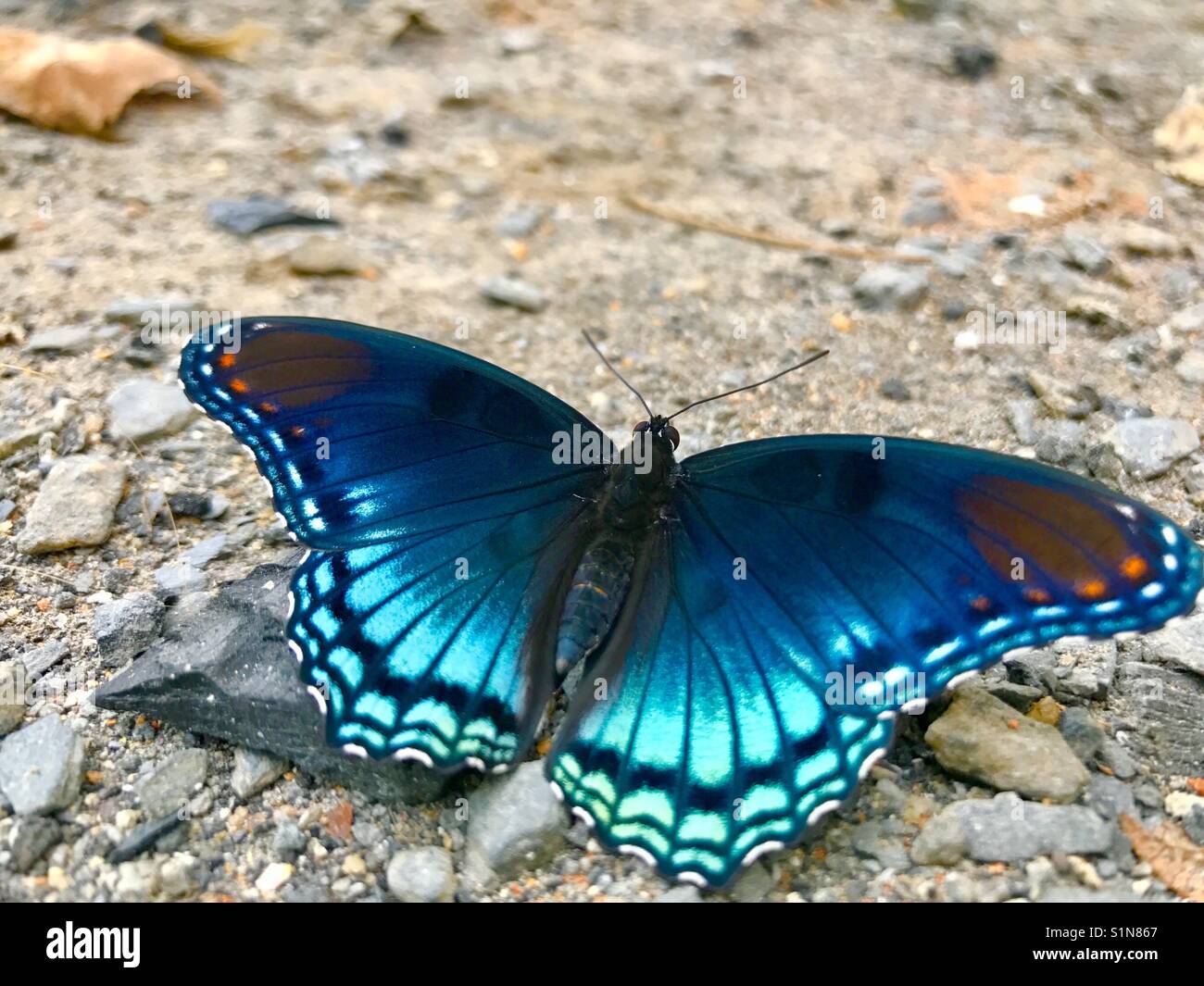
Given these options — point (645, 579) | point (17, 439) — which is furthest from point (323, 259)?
point (645, 579)

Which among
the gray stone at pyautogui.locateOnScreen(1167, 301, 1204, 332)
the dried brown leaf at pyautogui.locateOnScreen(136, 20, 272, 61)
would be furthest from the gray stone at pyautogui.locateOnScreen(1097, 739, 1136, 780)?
the dried brown leaf at pyautogui.locateOnScreen(136, 20, 272, 61)

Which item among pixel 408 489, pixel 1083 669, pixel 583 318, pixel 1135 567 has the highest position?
pixel 1135 567

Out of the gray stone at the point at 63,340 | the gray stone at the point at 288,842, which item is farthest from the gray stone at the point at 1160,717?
the gray stone at the point at 63,340

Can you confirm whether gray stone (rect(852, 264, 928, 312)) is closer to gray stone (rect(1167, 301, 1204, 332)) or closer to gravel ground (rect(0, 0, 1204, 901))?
gravel ground (rect(0, 0, 1204, 901))

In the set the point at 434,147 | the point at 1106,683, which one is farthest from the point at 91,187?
the point at 1106,683

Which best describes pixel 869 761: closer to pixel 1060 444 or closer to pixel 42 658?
pixel 1060 444

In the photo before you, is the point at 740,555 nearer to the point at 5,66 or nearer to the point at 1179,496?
the point at 1179,496

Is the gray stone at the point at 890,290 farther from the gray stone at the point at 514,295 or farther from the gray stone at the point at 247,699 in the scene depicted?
the gray stone at the point at 247,699
